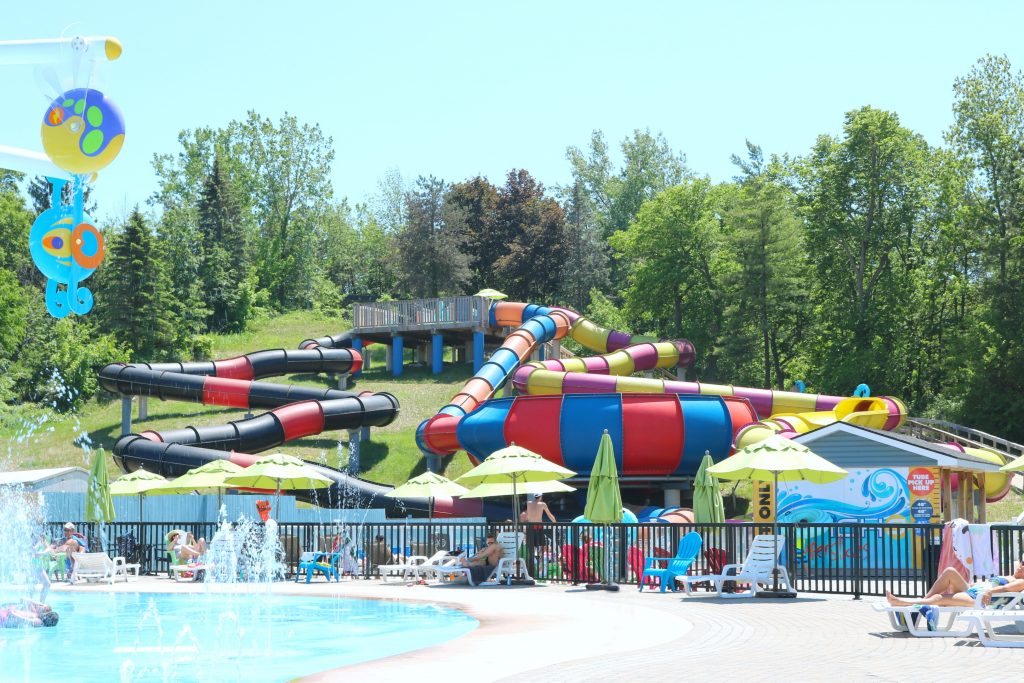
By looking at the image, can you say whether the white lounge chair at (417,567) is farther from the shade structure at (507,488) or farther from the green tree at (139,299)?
the green tree at (139,299)

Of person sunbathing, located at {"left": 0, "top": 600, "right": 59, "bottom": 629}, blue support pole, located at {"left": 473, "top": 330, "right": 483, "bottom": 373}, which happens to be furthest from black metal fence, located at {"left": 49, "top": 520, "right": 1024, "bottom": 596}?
blue support pole, located at {"left": 473, "top": 330, "right": 483, "bottom": 373}

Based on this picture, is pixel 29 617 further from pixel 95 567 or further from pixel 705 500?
pixel 705 500

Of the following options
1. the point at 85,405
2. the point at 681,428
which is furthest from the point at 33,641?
the point at 85,405

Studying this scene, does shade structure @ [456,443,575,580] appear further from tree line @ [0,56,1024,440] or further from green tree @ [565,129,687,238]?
green tree @ [565,129,687,238]

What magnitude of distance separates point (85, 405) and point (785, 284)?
32066mm

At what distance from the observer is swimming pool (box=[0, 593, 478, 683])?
12227 mm

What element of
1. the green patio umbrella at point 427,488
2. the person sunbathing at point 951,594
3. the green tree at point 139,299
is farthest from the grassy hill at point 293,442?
the person sunbathing at point 951,594

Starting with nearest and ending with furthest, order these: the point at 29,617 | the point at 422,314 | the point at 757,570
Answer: the point at 29,617
the point at 757,570
the point at 422,314

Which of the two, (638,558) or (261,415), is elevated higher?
(261,415)

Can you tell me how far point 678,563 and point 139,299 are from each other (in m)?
44.8

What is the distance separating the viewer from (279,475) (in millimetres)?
24734

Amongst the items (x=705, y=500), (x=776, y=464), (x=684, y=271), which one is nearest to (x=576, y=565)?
(x=705, y=500)

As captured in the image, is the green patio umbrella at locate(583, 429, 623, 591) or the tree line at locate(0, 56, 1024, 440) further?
the tree line at locate(0, 56, 1024, 440)

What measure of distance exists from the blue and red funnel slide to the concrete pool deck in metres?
15.5
